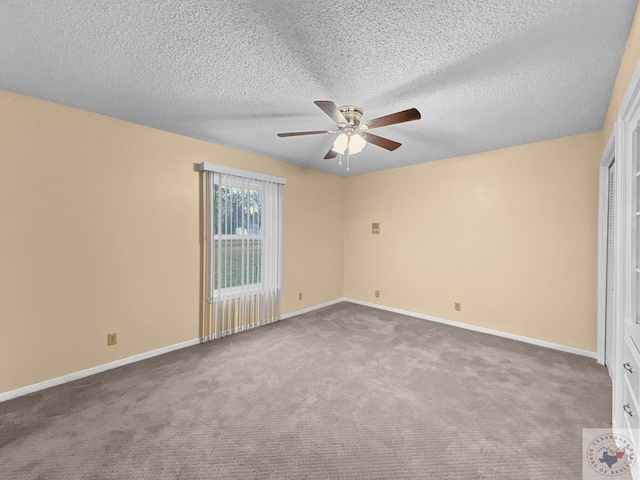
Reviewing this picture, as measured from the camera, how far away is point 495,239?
144 inches

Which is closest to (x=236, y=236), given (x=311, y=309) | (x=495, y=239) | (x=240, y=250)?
(x=240, y=250)

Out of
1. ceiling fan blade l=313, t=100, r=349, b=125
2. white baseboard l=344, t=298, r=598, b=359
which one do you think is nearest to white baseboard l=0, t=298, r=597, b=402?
white baseboard l=344, t=298, r=598, b=359

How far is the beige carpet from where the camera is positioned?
1.58 m

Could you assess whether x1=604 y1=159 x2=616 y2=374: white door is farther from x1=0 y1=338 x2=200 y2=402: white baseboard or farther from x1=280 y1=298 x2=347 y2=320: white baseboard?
x1=0 y1=338 x2=200 y2=402: white baseboard

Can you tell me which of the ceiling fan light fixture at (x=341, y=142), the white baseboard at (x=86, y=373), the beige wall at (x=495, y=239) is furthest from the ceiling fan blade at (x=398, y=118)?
the white baseboard at (x=86, y=373)

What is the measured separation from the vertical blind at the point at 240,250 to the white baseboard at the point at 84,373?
0.40 m

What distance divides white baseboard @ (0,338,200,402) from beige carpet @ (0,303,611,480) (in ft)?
0.27

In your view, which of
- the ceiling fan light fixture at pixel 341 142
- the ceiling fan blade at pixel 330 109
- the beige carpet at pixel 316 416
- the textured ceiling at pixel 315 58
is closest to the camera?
the textured ceiling at pixel 315 58

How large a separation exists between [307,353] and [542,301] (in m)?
2.86

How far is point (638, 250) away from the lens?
1599mm

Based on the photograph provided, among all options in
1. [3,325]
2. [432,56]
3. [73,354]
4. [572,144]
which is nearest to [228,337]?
[73,354]

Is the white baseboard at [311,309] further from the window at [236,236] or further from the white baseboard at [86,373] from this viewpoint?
the white baseboard at [86,373]

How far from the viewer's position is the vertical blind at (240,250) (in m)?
3.41

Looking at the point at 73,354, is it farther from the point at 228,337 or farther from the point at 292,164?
the point at 292,164
